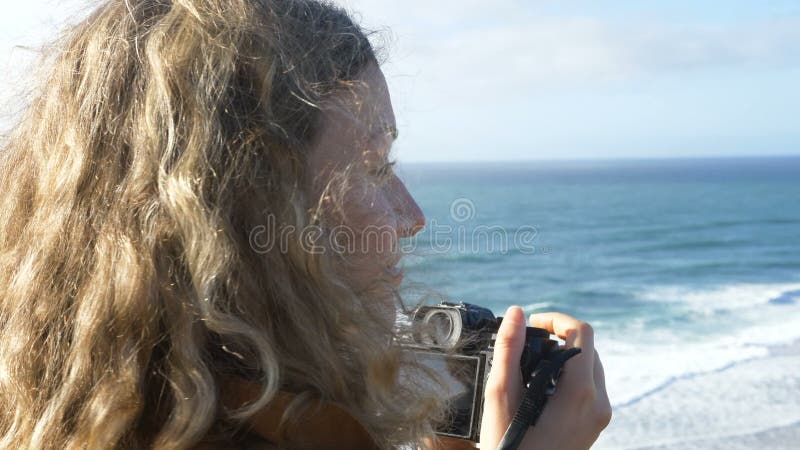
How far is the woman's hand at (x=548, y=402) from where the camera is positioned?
4.84ft

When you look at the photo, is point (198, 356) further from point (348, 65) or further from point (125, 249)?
point (348, 65)

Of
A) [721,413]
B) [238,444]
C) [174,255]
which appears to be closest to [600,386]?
[238,444]

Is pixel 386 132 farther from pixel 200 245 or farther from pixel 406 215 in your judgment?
pixel 200 245

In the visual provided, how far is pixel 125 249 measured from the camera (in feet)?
3.76

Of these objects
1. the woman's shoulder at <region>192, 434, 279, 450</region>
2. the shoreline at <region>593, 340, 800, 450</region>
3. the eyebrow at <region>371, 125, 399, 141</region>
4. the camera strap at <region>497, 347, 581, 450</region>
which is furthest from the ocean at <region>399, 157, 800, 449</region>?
the woman's shoulder at <region>192, 434, 279, 450</region>

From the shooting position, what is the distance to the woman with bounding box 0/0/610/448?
1133 mm

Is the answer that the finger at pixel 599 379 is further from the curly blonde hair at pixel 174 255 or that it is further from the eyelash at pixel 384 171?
the eyelash at pixel 384 171

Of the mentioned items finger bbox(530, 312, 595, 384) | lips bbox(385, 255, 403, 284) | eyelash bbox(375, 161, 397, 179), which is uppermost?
eyelash bbox(375, 161, 397, 179)

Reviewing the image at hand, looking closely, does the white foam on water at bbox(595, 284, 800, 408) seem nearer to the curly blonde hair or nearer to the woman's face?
the woman's face

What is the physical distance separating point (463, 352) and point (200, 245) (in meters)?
0.72

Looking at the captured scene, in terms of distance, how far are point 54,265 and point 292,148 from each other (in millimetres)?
410

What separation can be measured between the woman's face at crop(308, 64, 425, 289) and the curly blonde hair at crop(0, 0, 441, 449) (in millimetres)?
35

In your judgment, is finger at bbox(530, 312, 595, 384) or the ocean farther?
the ocean

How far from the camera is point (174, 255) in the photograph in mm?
1170
